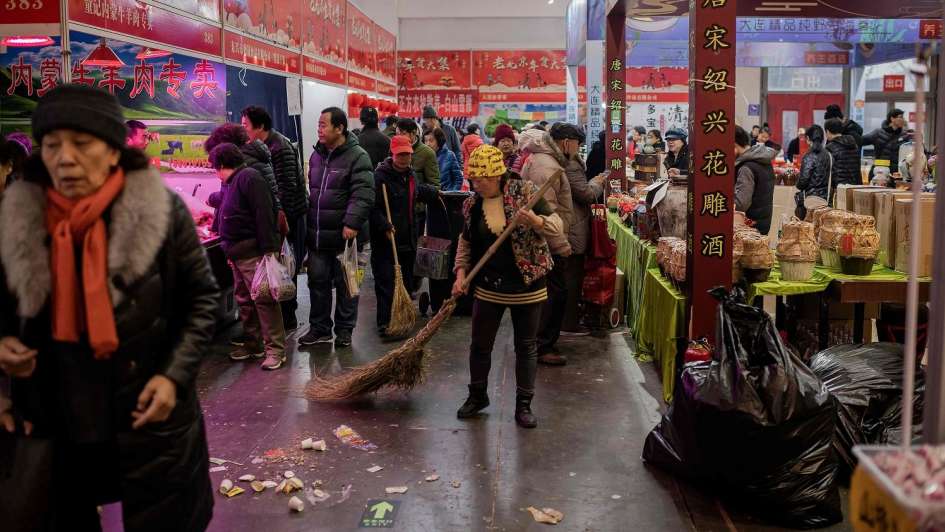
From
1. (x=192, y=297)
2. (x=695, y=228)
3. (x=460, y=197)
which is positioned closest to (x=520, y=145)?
(x=460, y=197)

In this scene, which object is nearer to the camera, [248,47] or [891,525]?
[891,525]

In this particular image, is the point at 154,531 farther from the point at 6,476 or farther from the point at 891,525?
the point at 891,525

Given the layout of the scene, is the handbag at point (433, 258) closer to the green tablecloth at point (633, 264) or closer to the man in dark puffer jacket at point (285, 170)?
the man in dark puffer jacket at point (285, 170)

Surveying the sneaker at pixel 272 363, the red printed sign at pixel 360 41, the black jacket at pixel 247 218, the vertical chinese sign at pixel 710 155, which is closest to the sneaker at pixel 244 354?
the sneaker at pixel 272 363

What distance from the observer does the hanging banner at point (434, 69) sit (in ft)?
71.6

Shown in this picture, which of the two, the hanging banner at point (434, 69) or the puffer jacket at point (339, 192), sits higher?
the hanging banner at point (434, 69)

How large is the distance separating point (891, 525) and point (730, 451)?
78.4 inches

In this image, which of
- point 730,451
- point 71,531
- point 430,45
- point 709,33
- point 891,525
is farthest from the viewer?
point 430,45

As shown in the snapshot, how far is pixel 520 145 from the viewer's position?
6.69 meters

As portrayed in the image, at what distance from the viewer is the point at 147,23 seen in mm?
6387

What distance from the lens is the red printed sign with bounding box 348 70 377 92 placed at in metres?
13.7

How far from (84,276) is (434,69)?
2022cm

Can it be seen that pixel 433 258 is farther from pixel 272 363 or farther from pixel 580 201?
pixel 272 363

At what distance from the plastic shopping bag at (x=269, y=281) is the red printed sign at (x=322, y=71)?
497 centimetres
